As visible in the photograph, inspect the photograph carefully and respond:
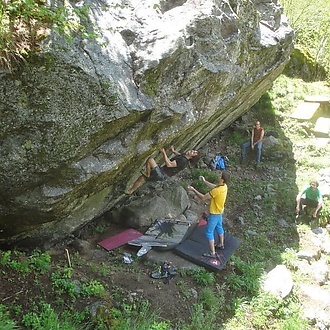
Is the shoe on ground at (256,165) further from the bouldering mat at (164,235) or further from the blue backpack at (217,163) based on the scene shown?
the bouldering mat at (164,235)

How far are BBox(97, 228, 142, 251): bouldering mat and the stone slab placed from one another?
881 centimetres

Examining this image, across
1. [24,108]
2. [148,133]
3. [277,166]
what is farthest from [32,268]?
[277,166]

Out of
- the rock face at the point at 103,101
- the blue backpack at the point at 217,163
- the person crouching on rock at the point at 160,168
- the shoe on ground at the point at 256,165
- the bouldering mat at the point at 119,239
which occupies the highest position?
the rock face at the point at 103,101

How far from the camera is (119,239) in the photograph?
305 inches

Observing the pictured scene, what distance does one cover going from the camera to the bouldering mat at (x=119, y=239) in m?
7.55

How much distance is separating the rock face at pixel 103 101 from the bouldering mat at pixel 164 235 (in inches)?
38.6

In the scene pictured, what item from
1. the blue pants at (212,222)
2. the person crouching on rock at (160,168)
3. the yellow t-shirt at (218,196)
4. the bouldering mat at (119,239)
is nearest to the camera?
the yellow t-shirt at (218,196)

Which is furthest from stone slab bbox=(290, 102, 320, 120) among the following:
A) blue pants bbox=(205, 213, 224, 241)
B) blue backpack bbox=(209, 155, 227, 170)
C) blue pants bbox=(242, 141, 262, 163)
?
blue pants bbox=(205, 213, 224, 241)

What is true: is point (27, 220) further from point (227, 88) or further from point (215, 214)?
point (227, 88)

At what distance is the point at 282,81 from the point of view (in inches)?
640

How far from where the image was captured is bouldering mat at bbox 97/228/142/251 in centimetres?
755

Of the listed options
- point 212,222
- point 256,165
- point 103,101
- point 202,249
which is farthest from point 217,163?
point 103,101

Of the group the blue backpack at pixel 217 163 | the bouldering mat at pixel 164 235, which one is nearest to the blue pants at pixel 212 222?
the bouldering mat at pixel 164 235

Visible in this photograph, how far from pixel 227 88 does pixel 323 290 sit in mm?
4467
